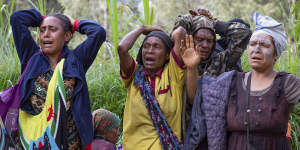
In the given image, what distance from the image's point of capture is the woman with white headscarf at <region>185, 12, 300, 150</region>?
9.44ft

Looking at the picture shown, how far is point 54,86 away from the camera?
3160mm

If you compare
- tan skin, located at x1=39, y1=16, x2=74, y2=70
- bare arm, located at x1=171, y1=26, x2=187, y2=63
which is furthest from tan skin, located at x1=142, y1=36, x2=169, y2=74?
tan skin, located at x1=39, y1=16, x2=74, y2=70

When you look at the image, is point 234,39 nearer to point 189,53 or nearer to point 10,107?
point 189,53

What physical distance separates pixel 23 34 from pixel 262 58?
211 centimetres

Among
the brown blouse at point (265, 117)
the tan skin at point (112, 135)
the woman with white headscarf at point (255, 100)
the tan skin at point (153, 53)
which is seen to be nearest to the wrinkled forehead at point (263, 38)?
the woman with white headscarf at point (255, 100)

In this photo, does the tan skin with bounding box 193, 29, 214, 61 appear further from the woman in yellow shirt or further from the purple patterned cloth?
the purple patterned cloth

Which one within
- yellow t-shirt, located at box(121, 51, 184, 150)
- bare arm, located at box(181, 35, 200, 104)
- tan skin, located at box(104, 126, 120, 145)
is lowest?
tan skin, located at box(104, 126, 120, 145)

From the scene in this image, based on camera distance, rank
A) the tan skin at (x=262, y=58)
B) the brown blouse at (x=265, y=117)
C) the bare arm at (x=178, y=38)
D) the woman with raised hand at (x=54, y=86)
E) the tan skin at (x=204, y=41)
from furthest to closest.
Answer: the tan skin at (x=204, y=41)
the bare arm at (x=178, y=38)
the woman with raised hand at (x=54, y=86)
the tan skin at (x=262, y=58)
the brown blouse at (x=265, y=117)

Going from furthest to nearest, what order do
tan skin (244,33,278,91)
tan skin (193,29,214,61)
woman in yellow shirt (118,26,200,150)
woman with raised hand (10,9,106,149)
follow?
1. tan skin (193,29,214,61)
2. woman in yellow shirt (118,26,200,150)
3. woman with raised hand (10,9,106,149)
4. tan skin (244,33,278,91)

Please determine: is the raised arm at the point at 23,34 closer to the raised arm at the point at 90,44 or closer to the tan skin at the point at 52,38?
the tan skin at the point at 52,38

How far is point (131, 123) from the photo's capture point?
11.2 feet

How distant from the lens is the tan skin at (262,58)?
3021 mm

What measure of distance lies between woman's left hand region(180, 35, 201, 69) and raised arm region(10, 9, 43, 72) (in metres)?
1.39

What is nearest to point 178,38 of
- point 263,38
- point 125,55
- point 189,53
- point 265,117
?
point 189,53
